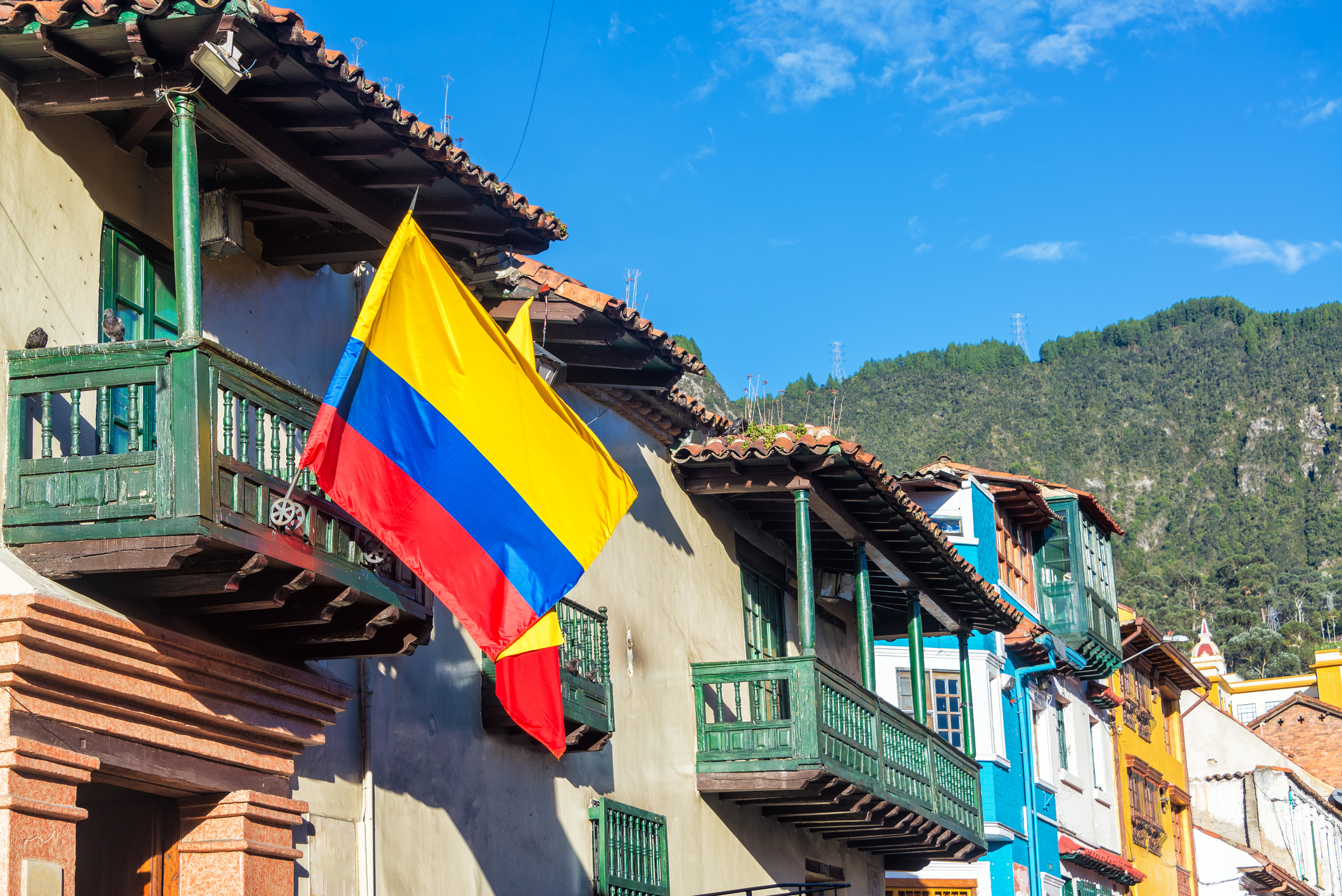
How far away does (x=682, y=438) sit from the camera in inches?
653

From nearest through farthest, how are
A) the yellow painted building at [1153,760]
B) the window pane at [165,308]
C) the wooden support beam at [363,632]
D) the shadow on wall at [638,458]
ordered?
the wooden support beam at [363,632]
the window pane at [165,308]
the shadow on wall at [638,458]
the yellow painted building at [1153,760]

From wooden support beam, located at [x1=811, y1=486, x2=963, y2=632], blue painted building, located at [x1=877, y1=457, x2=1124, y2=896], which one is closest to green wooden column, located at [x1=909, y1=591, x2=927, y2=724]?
wooden support beam, located at [x1=811, y1=486, x2=963, y2=632]

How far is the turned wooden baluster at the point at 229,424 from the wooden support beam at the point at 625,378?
668 cm

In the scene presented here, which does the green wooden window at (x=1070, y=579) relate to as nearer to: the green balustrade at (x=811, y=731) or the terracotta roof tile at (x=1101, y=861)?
the terracotta roof tile at (x=1101, y=861)

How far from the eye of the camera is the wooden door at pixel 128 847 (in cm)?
902

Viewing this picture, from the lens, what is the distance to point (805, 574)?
52.0 feet

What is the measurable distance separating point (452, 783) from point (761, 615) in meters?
7.46

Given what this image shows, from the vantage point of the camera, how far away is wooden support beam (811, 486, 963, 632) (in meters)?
16.7

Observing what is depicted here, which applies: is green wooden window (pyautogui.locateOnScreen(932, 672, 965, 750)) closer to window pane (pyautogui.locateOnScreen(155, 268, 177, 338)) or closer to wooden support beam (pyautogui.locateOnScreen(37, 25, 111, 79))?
window pane (pyautogui.locateOnScreen(155, 268, 177, 338))

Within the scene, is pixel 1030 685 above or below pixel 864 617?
above

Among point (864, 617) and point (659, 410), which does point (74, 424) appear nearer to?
point (659, 410)

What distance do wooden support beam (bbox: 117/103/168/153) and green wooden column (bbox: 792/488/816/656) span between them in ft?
26.6

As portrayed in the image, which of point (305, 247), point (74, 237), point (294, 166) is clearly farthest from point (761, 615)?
point (74, 237)

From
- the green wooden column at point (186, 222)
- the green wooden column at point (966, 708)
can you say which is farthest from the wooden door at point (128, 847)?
the green wooden column at point (966, 708)
